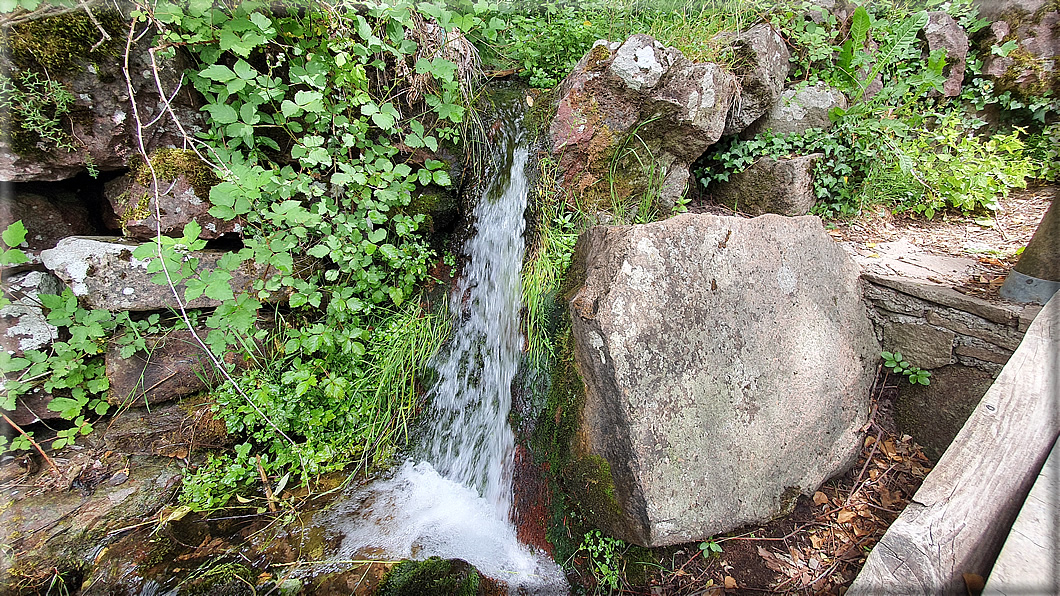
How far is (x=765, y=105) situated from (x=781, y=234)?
1.40 m

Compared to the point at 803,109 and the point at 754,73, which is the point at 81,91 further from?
the point at 803,109

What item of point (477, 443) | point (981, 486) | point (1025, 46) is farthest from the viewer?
point (1025, 46)

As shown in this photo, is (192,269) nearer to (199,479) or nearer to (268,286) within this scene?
(268,286)

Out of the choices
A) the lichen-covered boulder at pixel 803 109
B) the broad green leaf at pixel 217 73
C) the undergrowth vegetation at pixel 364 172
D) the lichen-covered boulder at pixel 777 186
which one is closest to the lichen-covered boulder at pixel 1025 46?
the undergrowth vegetation at pixel 364 172

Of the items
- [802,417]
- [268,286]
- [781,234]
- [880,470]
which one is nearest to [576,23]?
[781,234]

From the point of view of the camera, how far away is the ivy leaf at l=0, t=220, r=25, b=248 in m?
1.91

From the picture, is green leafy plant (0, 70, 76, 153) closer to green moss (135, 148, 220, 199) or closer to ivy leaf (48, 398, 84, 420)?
green moss (135, 148, 220, 199)

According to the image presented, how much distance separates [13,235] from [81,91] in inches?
30.3

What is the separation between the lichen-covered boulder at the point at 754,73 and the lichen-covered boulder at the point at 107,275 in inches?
142

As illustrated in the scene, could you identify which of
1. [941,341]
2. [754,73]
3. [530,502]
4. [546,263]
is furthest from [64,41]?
[941,341]

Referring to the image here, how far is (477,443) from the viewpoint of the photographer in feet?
8.97

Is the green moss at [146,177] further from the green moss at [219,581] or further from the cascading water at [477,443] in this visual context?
the green moss at [219,581]

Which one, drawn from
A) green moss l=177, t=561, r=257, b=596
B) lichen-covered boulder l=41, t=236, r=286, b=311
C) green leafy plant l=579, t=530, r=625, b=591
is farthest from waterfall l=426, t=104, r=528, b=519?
lichen-covered boulder l=41, t=236, r=286, b=311

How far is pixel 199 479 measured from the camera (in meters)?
2.43
